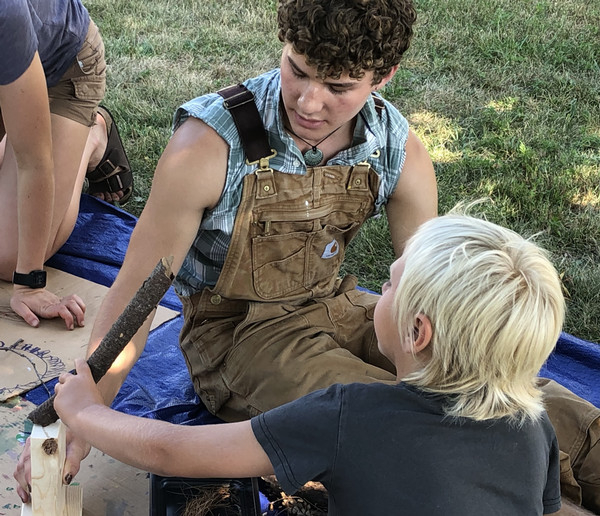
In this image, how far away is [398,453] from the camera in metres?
1.51

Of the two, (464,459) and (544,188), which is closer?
(464,459)

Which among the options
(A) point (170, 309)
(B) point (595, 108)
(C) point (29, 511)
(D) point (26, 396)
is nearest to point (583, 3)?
(B) point (595, 108)

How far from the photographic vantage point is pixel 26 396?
268 cm

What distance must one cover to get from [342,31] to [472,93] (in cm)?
353

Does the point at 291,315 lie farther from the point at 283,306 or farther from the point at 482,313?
the point at 482,313

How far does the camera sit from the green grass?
12.7 feet

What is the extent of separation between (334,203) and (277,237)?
0.21 m

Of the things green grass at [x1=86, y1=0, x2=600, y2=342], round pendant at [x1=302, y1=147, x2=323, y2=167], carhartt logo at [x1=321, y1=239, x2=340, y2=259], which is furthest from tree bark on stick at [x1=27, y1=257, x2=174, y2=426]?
green grass at [x1=86, y1=0, x2=600, y2=342]

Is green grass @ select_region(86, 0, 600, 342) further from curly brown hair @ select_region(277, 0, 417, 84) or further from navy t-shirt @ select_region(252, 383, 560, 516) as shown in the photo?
navy t-shirt @ select_region(252, 383, 560, 516)

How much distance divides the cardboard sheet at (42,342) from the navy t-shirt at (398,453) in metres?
1.46

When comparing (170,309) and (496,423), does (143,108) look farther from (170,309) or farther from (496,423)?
(496,423)

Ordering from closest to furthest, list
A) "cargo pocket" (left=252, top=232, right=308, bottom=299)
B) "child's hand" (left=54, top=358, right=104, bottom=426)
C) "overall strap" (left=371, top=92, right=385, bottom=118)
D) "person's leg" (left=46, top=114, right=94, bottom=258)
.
→ "child's hand" (left=54, top=358, right=104, bottom=426) < "cargo pocket" (left=252, top=232, right=308, bottom=299) < "overall strap" (left=371, top=92, right=385, bottom=118) < "person's leg" (left=46, top=114, right=94, bottom=258)

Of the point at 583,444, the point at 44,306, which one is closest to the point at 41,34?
the point at 44,306

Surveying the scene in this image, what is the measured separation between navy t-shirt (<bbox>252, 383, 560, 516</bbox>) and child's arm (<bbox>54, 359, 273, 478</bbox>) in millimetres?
47
